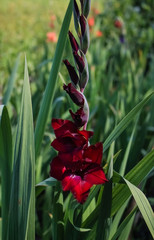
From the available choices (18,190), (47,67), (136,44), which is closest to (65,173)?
(18,190)

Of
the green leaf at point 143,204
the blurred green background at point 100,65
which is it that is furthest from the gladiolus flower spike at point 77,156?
the blurred green background at point 100,65

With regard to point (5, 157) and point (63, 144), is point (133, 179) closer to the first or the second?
point (63, 144)

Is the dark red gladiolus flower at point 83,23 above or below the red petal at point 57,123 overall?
above

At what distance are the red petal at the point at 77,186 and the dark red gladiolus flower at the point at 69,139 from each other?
0.06 metres

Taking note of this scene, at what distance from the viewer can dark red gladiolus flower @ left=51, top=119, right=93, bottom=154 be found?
0.73 m

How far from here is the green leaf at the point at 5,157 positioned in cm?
94

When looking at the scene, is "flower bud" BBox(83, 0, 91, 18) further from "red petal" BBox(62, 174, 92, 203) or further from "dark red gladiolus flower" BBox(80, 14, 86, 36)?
"red petal" BBox(62, 174, 92, 203)

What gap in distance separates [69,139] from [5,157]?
303 millimetres

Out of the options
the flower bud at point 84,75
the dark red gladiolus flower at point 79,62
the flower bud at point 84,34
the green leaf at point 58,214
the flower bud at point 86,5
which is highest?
the flower bud at point 86,5

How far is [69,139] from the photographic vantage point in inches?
29.0

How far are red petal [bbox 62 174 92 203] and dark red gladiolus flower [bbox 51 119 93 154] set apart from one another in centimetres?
6

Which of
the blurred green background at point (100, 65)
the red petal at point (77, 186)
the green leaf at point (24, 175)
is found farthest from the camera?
the blurred green background at point (100, 65)

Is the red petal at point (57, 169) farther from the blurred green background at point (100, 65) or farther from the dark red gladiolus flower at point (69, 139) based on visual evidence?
the blurred green background at point (100, 65)

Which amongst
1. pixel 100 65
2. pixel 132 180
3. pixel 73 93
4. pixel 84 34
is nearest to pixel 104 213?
pixel 132 180
